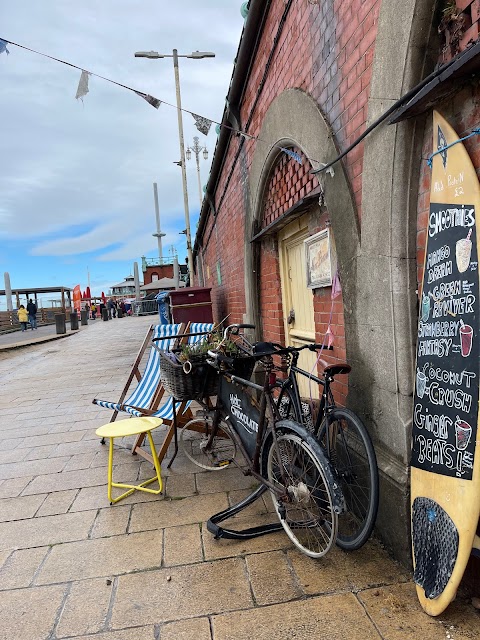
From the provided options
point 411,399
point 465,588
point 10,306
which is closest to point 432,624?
point 465,588

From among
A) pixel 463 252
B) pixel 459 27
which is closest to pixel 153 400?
pixel 463 252

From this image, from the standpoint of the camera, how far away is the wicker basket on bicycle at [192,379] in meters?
3.19

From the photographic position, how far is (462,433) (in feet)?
5.93

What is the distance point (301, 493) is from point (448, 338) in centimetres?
110

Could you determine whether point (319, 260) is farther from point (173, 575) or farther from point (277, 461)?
point (173, 575)

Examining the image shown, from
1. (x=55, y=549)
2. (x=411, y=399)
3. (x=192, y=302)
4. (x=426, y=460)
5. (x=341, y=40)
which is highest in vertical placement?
(x=341, y=40)

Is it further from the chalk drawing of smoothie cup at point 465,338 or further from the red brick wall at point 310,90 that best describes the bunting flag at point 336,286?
the chalk drawing of smoothie cup at point 465,338

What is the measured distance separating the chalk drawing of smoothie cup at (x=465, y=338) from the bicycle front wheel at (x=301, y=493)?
81 cm

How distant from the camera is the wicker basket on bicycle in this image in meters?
3.19

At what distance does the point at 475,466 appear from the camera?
174cm

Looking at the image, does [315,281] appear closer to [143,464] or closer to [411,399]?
[411,399]

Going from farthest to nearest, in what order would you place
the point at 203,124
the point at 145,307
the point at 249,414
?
the point at 145,307 < the point at 203,124 < the point at 249,414

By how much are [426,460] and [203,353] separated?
1705 mm

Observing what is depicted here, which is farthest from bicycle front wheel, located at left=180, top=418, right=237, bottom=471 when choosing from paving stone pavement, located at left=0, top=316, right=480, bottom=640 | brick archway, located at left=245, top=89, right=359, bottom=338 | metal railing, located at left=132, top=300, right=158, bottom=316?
metal railing, located at left=132, top=300, right=158, bottom=316
